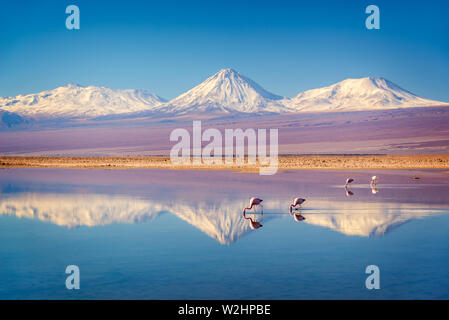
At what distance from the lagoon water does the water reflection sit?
0.03 meters

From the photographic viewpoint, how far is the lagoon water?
778 cm

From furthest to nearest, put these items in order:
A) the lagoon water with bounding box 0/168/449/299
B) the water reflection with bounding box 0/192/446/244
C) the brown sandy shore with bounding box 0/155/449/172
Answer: the brown sandy shore with bounding box 0/155/449/172 → the water reflection with bounding box 0/192/446/244 → the lagoon water with bounding box 0/168/449/299

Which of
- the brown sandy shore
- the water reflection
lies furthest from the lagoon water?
the brown sandy shore

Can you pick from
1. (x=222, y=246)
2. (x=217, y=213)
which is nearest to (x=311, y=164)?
(x=217, y=213)

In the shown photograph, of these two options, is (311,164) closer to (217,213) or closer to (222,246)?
(217,213)

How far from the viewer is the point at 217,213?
14.6m

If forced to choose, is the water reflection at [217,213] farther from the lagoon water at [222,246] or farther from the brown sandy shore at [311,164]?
the brown sandy shore at [311,164]

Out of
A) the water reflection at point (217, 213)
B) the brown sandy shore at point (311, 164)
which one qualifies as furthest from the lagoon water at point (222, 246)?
the brown sandy shore at point (311, 164)

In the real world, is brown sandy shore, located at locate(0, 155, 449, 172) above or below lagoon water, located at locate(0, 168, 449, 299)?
above

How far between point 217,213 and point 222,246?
4.04 metres

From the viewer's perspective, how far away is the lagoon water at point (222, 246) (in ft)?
25.5

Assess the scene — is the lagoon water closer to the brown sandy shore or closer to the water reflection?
the water reflection

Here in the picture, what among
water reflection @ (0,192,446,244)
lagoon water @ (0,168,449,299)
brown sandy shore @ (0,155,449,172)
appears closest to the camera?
lagoon water @ (0,168,449,299)
